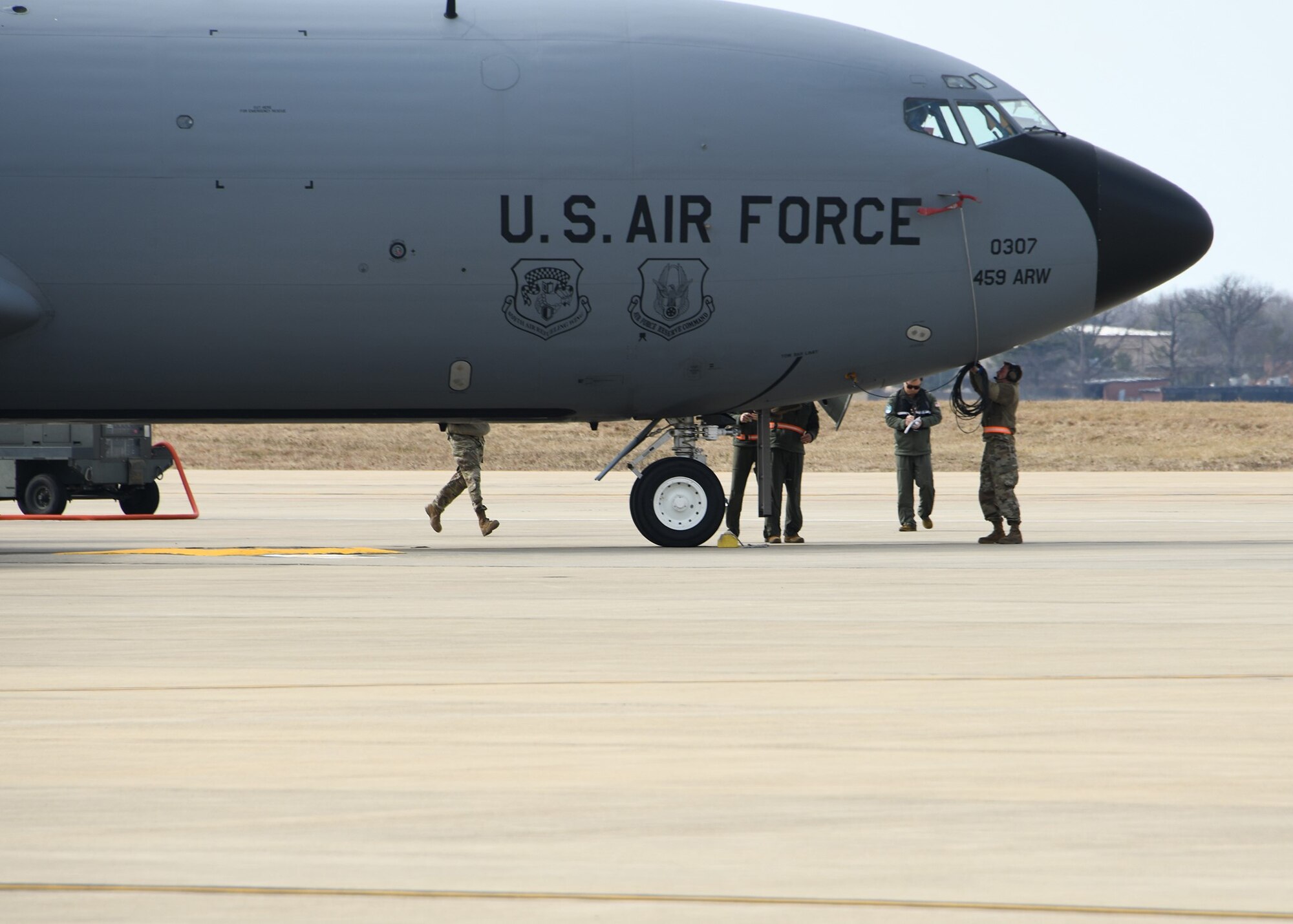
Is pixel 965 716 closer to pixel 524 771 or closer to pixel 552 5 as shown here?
pixel 524 771

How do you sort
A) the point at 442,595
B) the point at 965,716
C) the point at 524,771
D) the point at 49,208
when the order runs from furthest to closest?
the point at 49,208 < the point at 442,595 < the point at 965,716 < the point at 524,771

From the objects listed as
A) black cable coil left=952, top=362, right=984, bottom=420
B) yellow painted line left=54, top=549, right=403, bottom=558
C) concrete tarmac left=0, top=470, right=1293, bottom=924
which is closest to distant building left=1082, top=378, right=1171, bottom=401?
black cable coil left=952, top=362, right=984, bottom=420

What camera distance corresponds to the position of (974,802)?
5.90m

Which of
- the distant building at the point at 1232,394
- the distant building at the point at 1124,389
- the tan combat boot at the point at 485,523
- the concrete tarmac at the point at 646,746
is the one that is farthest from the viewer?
the distant building at the point at 1124,389

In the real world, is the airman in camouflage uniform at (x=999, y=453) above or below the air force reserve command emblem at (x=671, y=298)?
below

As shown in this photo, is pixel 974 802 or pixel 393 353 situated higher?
pixel 393 353

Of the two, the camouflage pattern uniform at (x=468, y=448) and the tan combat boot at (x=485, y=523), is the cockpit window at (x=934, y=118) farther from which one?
the tan combat boot at (x=485, y=523)

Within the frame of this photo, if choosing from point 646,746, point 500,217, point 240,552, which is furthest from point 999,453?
point 646,746

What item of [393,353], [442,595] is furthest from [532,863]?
[393,353]

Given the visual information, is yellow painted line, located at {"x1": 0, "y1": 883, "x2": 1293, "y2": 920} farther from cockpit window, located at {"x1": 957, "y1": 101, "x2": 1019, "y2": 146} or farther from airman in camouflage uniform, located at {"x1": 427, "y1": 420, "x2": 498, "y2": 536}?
airman in camouflage uniform, located at {"x1": 427, "y1": 420, "x2": 498, "y2": 536}

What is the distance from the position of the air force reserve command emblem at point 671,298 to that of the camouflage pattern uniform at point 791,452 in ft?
9.17

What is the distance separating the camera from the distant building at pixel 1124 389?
16338cm

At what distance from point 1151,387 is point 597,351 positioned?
15648 cm

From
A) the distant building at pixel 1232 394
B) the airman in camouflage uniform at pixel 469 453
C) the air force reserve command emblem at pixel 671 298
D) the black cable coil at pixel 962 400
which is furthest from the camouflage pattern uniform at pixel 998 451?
the distant building at pixel 1232 394
